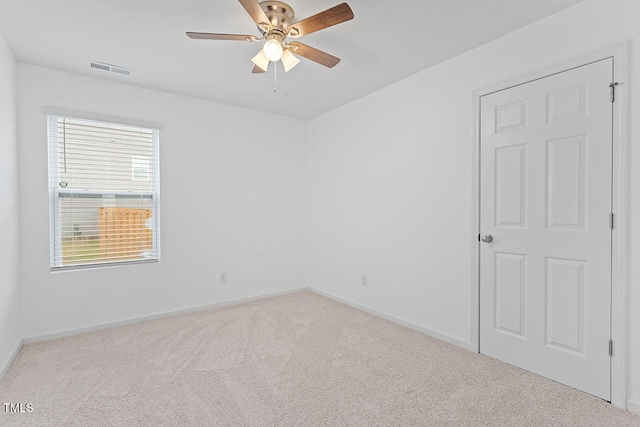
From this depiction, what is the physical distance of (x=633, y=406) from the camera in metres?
1.86

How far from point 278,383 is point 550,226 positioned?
2.29m

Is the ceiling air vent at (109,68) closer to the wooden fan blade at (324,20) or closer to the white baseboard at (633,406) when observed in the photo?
the wooden fan blade at (324,20)

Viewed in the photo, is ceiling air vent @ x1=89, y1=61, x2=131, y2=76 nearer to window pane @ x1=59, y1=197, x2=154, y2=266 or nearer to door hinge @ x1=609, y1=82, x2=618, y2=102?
window pane @ x1=59, y1=197, x2=154, y2=266

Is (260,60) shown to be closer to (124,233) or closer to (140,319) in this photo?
(124,233)

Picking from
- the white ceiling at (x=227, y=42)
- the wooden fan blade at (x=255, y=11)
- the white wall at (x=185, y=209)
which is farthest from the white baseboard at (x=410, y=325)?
the wooden fan blade at (x=255, y=11)

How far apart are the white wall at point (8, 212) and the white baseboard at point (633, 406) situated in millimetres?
4302

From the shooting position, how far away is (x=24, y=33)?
7.82 feet

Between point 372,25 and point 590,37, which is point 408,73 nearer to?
point 372,25

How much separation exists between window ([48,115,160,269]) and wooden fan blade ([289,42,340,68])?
2233 mm

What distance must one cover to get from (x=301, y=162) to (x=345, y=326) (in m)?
2.56

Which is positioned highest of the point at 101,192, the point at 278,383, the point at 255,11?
the point at 255,11

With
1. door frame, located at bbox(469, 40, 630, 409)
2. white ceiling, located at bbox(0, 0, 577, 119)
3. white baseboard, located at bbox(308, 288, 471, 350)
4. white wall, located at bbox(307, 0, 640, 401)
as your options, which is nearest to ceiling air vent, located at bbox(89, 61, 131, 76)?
white ceiling, located at bbox(0, 0, 577, 119)

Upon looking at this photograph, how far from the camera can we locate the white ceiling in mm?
2094

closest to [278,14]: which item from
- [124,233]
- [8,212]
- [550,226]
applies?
[550,226]
